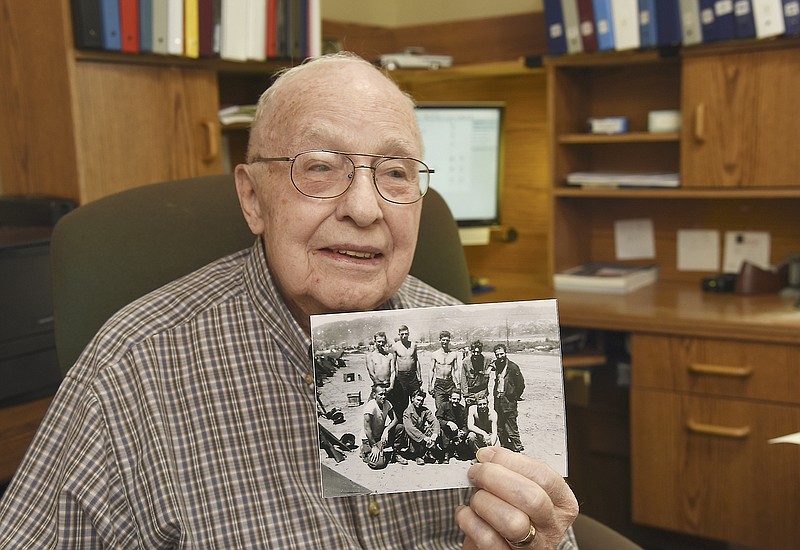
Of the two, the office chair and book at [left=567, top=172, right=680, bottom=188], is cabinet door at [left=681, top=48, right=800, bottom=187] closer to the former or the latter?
book at [left=567, top=172, right=680, bottom=188]

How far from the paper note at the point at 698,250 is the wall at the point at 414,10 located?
91 centimetres

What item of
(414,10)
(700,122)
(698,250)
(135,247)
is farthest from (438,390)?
(414,10)

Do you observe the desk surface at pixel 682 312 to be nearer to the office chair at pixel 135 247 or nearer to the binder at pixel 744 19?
the binder at pixel 744 19

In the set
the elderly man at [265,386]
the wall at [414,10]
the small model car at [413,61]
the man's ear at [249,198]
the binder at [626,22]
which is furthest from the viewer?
the wall at [414,10]

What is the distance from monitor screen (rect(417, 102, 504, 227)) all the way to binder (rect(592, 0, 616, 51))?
44 centimetres

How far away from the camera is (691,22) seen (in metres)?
2.40

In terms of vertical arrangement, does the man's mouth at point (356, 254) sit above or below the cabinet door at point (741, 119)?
below

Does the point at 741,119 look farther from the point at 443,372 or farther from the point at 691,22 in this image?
the point at 443,372

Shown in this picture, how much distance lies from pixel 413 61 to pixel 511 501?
2207 mm

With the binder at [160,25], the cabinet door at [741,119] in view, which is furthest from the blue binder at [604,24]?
the binder at [160,25]

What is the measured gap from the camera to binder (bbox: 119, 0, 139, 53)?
87.3 inches

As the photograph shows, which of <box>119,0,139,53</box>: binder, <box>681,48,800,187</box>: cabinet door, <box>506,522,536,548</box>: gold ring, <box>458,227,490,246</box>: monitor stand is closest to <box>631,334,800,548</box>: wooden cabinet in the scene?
<box>681,48,800,187</box>: cabinet door

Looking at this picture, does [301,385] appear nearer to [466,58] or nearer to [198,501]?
[198,501]

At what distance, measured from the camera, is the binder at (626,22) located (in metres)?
2.47
